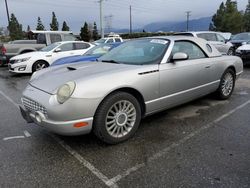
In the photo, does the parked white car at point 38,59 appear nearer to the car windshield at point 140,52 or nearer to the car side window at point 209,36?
the car windshield at point 140,52

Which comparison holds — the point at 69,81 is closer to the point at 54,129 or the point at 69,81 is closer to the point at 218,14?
the point at 54,129

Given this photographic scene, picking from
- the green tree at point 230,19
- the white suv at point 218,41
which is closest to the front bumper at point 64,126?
the white suv at point 218,41

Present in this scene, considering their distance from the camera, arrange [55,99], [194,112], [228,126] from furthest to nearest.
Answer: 1. [194,112]
2. [228,126]
3. [55,99]

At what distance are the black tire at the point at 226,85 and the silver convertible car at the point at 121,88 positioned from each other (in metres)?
0.45

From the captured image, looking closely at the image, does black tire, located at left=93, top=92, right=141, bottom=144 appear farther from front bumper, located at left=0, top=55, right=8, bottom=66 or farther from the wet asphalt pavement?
front bumper, located at left=0, top=55, right=8, bottom=66

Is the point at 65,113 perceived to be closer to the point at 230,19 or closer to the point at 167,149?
the point at 167,149

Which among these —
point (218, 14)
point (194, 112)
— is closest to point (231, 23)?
point (218, 14)

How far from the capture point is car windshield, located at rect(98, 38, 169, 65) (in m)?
3.62

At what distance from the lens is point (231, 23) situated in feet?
149

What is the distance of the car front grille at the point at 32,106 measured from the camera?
9.20 feet

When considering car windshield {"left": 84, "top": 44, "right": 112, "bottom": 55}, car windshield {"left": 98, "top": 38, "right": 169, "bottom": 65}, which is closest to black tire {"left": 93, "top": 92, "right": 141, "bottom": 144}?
car windshield {"left": 98, "top": 38, "right": 169, "bottom": 65}

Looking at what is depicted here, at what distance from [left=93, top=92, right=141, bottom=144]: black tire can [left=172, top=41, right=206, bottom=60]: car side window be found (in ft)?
4.32

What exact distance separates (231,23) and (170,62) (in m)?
48.3

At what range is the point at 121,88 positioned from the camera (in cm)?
306
